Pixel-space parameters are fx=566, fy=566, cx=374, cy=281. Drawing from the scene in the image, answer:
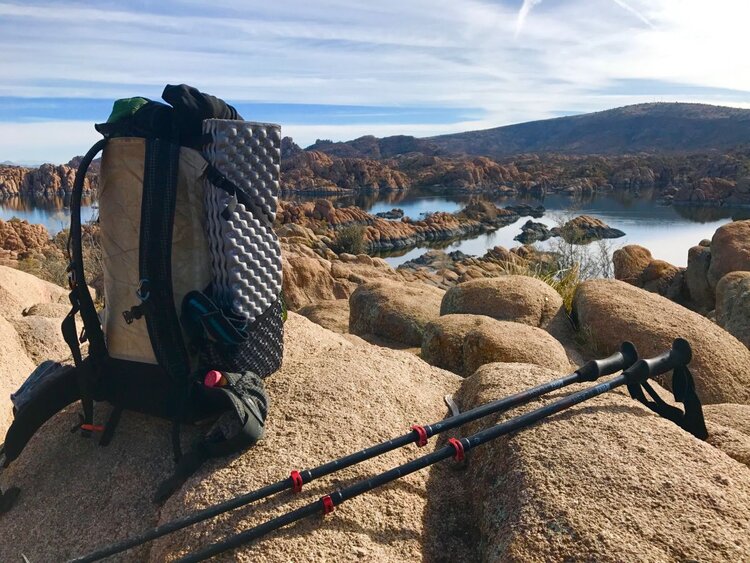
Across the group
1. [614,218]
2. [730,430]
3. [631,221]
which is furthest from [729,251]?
[614,218]

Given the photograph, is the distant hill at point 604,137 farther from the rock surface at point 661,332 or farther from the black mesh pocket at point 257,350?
the black mesh pocket at point 257,350

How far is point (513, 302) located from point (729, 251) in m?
6.62

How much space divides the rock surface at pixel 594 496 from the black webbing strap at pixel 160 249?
129 cm

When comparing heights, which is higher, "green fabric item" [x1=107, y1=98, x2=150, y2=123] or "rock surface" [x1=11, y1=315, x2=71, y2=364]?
"green fabric item" [x1=107, y1=98, x2=150, y2=123]

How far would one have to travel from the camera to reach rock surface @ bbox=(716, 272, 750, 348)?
704 centimetres

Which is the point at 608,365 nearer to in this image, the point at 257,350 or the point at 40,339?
the point at 257,350

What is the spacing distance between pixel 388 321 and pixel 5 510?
16.9 ft

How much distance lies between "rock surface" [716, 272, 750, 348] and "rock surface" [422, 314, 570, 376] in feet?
11.8

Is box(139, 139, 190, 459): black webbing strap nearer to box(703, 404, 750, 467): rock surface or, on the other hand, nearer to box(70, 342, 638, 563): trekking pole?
A: box(70, 342, 638, 563): trekking pole

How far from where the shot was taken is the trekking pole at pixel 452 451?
1.95 meters

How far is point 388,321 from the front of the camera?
24.0 ft

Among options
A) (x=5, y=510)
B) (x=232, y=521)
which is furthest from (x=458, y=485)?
(x=5, y=510)

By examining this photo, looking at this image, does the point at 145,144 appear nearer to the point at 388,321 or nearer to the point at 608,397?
the point at 608,397

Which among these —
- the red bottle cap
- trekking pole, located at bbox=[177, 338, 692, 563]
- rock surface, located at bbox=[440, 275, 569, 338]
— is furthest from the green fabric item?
rock surface, located at bbox=[440, 275, 569, 338]
